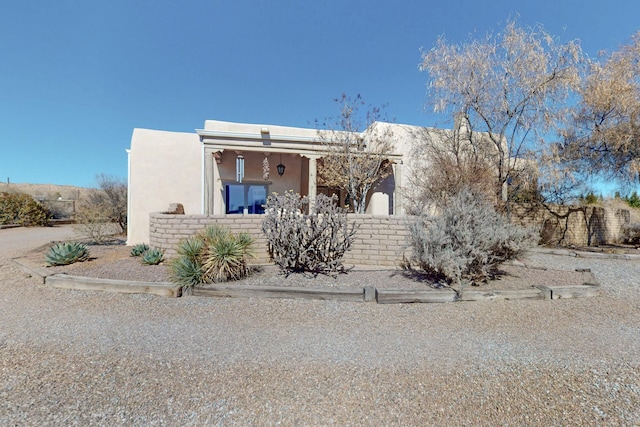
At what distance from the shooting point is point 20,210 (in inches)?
567

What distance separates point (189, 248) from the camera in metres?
4.58

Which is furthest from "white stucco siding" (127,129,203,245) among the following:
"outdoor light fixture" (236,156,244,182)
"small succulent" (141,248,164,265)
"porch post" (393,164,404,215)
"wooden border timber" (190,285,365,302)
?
"porch post" (393,164,404,215)

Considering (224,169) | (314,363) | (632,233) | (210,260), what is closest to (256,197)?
(224,169)

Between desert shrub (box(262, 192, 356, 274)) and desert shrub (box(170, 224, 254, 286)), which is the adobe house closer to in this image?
desert shrub (box(262, 192, 356, 274))

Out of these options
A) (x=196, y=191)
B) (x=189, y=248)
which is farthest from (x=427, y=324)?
(x=196, y=191)

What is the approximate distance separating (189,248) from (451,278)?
4.56 meters

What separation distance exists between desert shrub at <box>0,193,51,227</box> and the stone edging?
15.8 metres

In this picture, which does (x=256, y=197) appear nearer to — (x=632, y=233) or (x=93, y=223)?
(x=93, y=223)

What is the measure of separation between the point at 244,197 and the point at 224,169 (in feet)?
5.02

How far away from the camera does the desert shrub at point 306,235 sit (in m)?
5.01

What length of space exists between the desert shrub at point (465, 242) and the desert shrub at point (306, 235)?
143cm

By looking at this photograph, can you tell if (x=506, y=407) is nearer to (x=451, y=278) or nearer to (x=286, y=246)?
(x=451, y=278)

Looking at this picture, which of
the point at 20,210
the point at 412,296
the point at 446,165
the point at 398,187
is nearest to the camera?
the point at 412,296

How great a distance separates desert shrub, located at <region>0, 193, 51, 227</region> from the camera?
46.5 ft
